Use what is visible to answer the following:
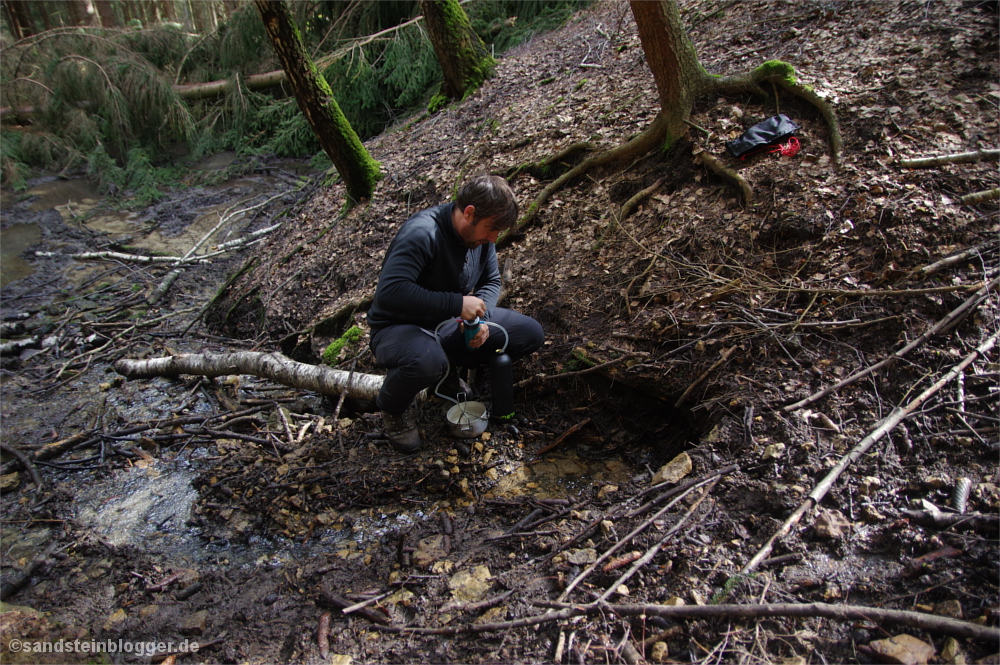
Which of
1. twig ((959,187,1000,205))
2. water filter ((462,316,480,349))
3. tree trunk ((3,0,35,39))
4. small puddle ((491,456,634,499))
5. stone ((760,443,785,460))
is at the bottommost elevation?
small puddle ((491,456,634,499))

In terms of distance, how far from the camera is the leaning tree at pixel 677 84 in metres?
3.64

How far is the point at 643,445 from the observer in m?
3.06

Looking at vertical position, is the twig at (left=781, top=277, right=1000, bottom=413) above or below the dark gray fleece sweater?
below

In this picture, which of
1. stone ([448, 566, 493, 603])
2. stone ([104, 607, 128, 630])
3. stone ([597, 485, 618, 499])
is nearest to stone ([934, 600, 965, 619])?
stone ([597, 485, 618, 499])

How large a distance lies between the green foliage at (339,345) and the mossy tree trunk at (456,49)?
471 cm

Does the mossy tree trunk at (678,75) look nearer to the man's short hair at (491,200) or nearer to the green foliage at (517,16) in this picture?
the man's short hair at (491,200)

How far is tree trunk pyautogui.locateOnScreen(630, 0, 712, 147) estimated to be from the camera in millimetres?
3668

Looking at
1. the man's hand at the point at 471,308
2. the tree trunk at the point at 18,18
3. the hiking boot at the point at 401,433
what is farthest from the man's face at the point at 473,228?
the tree trunk at the point at 18,18

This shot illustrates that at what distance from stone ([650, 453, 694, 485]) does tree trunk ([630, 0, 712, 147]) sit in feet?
8.93

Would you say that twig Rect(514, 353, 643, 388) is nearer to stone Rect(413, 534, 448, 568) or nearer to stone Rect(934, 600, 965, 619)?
stone Rect(413, 534, 448, 568)

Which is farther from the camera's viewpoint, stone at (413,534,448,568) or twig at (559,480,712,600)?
stone at (413,534,448,568)

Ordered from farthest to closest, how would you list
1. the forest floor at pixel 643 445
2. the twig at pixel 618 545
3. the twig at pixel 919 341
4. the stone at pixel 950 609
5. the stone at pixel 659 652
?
1. the twig at pixel 919 341
2. the twig at pixel 618 545
3. the forest floor at pixel 643 445
4. the stone at pixel 659 652
5. the stone at pixel 950 609

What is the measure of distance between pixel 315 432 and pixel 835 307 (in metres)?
3.49

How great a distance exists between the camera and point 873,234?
290 centimetres
